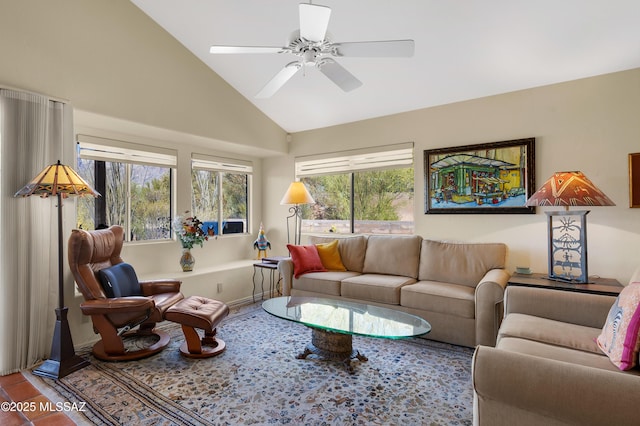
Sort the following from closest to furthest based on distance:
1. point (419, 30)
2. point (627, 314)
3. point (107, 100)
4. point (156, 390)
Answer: point (627, 314) < point (156, 390) < point (419, 30) < point (107, 100)

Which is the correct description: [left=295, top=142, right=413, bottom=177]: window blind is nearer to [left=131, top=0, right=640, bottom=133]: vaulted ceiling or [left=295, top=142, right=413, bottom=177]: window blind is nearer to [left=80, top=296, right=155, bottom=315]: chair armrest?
[left=131, top=0, right=640, bottom=133]: vaulted ceiling

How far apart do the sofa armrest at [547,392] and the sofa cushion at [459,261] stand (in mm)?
2078

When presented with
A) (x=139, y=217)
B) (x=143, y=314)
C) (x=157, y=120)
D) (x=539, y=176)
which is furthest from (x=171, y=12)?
(x=539, y=176)

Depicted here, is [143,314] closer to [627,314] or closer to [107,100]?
[107,100]

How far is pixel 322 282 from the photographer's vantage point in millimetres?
3992

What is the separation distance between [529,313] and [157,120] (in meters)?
3.96

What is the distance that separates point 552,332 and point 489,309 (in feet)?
2.74

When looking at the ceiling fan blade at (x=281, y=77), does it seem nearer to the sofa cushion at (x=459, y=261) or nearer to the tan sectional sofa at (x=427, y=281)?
the tan sectional sofa at (x=427, y=281)

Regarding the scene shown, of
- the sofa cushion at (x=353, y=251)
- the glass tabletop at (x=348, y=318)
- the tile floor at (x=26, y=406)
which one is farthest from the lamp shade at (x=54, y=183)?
the sofa cushion at (x=353, y=251)

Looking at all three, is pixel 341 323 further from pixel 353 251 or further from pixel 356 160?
pixel 356 160

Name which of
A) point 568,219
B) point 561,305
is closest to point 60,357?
point 561,305

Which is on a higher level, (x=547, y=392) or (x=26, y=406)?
(x=547, y=392)

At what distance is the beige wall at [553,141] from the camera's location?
3.10 m

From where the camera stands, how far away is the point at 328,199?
522 cm
